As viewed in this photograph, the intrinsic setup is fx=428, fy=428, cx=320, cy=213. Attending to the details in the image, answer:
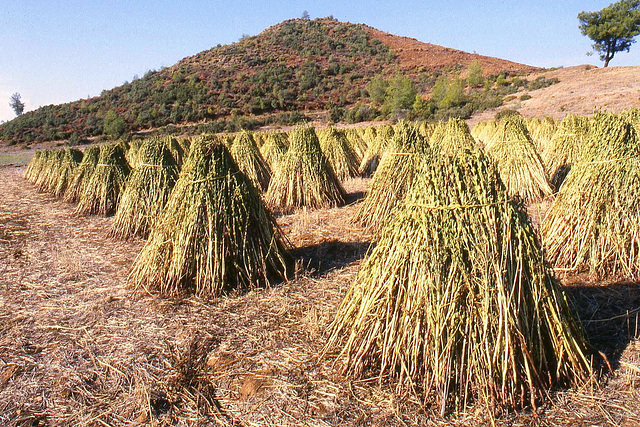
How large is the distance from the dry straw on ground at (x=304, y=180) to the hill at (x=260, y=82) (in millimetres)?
26063

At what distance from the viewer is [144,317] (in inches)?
151

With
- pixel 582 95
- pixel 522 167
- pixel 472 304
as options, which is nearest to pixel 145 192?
pixel 472 304

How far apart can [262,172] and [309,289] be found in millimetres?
5633

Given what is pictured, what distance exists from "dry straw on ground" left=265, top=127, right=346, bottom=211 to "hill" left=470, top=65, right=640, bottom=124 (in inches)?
729

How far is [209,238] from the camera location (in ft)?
13.7

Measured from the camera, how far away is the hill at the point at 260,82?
1706 inches

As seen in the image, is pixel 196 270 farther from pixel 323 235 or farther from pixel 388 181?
pixel 388 181

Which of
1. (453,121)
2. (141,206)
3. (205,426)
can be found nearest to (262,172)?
(141,206)

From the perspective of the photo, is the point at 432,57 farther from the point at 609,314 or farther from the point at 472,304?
the point at 472,304

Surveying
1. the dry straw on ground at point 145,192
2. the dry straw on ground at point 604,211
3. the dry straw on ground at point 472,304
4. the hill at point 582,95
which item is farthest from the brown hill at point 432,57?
the dry straw on ground at point 472,304

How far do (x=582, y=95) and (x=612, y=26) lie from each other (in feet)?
75.7

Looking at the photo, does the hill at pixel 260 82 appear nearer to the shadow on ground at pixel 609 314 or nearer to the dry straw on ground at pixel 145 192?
the dry straw on ground at pixel 145 192

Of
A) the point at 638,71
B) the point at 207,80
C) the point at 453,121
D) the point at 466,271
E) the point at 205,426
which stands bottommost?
the point at 205,426

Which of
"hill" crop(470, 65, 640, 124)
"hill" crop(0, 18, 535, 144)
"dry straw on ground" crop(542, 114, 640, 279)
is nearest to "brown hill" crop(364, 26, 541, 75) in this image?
"hill" crop(0, 18, 535, 144)
